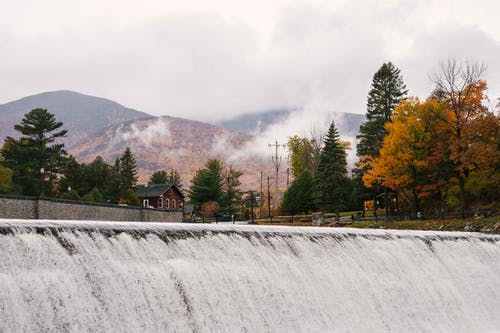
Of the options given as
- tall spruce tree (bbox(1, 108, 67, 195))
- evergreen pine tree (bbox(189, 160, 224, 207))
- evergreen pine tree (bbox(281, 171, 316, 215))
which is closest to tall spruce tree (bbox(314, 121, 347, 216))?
evergreen pine tree (bbox(281, 171, 316, 215))

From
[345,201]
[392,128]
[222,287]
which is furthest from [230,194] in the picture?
[222,287]

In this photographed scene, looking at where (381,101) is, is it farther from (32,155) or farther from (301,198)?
(32,155)

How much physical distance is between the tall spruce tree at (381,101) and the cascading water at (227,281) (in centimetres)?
4509

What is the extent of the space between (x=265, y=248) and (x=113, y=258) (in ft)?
16.0

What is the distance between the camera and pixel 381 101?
65625 mm

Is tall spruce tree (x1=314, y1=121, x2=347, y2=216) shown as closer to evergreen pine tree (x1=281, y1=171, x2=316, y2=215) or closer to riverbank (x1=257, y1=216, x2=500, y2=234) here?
evergreen pine tree (x1=281, y1=171, x2=316, y2=215)

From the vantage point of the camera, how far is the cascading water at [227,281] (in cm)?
970

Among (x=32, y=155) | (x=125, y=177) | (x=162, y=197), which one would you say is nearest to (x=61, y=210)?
(x=32, y=155)

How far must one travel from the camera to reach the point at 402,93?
220 feet

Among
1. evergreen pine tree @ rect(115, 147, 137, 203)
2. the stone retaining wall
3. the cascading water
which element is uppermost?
evergreen pine tree @ rect(115, 147, 137, 203)

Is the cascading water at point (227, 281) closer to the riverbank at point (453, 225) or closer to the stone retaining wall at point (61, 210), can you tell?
the riverbank at point (453, 225)

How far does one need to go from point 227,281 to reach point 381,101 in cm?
5659

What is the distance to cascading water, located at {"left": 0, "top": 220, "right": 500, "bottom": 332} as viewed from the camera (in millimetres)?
9703

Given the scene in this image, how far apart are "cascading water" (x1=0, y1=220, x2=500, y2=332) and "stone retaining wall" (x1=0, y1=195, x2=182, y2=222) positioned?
14650 millimetres
